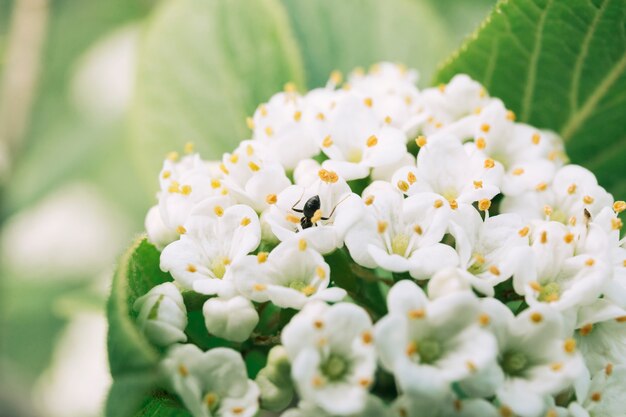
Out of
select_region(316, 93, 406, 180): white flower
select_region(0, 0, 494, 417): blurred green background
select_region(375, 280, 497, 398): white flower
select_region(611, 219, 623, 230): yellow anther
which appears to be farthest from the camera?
select_region(0, 0, 494, 417): blurred green background

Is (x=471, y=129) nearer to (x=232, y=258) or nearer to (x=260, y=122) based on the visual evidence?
(x=260, y=122)

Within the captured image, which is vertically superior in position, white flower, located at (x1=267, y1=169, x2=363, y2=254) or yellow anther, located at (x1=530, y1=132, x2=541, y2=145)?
white flower, located at (x1=267, y1=169, x2=363, y2=254)

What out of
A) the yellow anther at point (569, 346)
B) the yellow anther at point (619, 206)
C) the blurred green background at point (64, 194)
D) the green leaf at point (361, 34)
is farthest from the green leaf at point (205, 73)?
the yellow anther at point (569, 346)

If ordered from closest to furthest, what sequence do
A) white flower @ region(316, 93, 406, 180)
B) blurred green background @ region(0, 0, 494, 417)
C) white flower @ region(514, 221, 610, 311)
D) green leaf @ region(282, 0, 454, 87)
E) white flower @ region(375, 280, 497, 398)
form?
white flower @ region(375, 280, 497, 398), white flower @ region(514, 221, 610, 311), white flower @ region(316, 93, 406, 180), green leaf @ region(282, 0, 454, 87), blurred green background @ region(0, 0, 494, 417)

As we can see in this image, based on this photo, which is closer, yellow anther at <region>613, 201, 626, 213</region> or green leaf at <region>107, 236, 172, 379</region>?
green leaf at <region>107, 236, 172, 379</region>

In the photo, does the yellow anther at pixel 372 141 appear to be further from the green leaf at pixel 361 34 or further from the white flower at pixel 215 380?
the green leaf at pixel 361 34

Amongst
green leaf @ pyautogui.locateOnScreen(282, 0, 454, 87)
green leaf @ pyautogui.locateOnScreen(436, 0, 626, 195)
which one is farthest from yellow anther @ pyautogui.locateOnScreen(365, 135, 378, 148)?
green leaf @ pyautogui.locateOnScreen(282, 0, 454, 87)

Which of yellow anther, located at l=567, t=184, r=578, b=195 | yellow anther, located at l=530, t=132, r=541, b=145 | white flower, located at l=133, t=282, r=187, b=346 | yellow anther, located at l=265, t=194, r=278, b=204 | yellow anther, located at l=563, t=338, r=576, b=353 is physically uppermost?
yellow anther, located at l=265, t=194, r=278, b=204

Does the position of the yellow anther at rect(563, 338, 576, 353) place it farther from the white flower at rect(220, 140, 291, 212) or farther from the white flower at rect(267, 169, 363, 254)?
the white flower at rect(220, 140, 291, 212)
